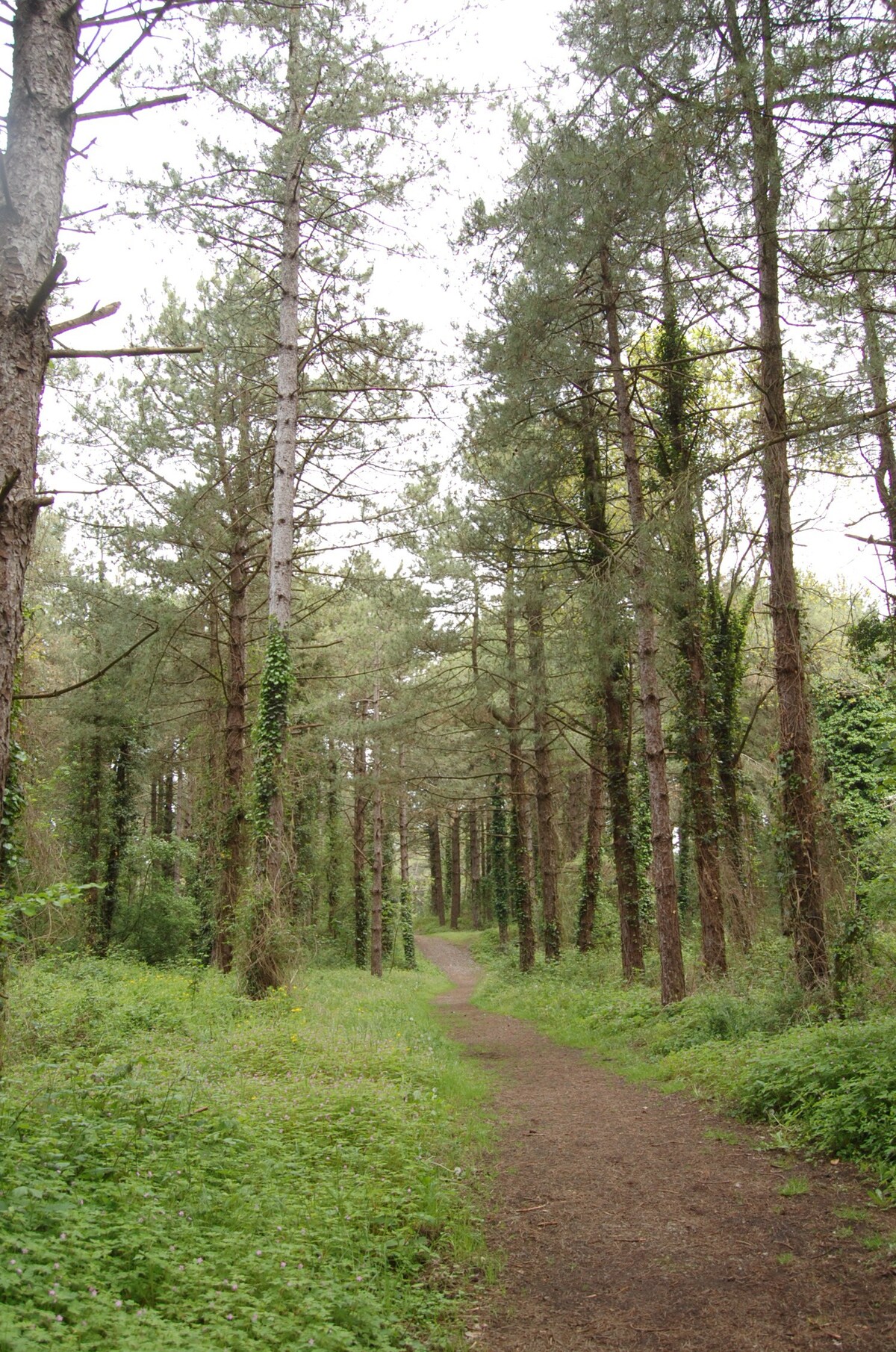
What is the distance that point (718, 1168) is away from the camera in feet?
17.8

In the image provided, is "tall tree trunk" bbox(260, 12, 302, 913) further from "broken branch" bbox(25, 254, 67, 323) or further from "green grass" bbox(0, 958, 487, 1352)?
"broken branch" bbox(25, 254, 67, 323)

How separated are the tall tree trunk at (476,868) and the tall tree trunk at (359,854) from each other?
13529 mm

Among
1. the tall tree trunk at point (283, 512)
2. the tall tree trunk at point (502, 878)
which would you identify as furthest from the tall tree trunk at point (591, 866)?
the tall tree trunk at point (502, 878)

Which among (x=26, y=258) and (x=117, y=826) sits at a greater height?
(x=26, y=258)

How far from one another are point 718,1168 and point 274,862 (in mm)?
6684

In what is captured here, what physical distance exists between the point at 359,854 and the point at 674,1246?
71.9ft

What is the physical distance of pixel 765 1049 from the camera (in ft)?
23.4

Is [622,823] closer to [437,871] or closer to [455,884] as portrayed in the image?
[455,884]

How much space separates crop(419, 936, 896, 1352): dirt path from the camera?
11.3 feet

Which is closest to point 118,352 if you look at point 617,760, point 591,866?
point 617,760

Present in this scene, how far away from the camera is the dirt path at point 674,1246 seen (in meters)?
3.46

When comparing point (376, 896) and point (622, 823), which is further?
point (376, 896)

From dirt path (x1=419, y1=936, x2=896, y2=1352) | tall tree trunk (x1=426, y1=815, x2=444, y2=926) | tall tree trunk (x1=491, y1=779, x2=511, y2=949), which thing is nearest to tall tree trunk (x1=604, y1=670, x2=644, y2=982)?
dirt path (x1=419, y1=936, x2=896, y2=1352)

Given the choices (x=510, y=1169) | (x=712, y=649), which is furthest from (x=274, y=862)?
(x=712, y=649)
